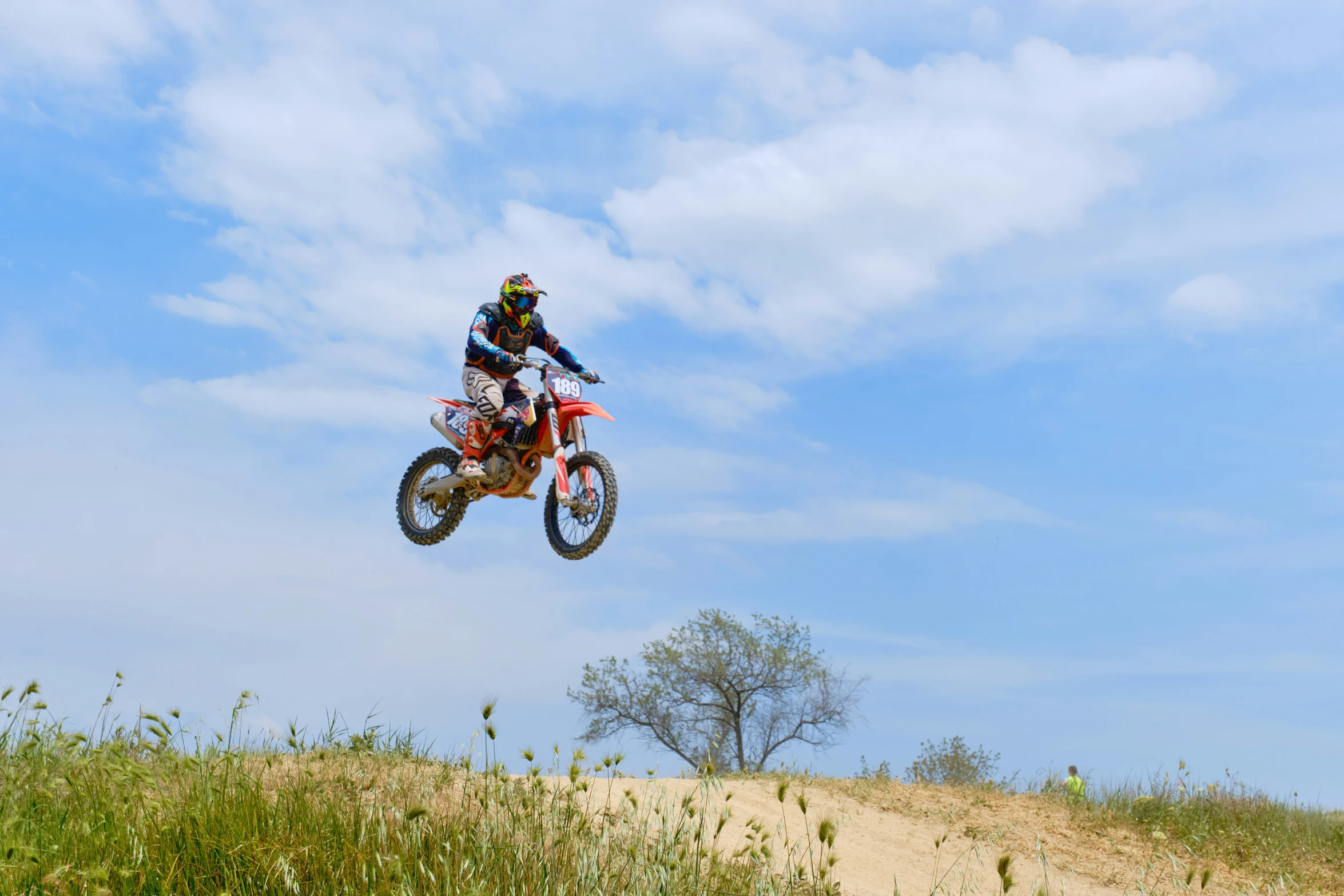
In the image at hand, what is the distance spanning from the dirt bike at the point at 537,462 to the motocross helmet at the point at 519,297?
0.83 metres

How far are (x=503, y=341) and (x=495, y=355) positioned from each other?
61 cm

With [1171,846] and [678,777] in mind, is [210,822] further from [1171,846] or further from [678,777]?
[1171,846]

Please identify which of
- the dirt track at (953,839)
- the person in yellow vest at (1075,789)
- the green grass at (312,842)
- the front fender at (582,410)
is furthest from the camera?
the person in yellow vest at (1075,789)

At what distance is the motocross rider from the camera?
39.8ft

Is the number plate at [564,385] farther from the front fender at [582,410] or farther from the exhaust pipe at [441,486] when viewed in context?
the exhaust pipe at [441,486]

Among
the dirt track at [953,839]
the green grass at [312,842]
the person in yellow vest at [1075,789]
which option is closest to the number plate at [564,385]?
the dirt track at [953,839]

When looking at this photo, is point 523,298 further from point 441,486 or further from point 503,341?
point 441,486

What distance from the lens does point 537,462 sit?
12.4m

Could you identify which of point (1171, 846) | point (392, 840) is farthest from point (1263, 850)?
point (392, 840)

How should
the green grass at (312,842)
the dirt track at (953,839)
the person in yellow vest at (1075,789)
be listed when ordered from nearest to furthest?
the green grass at (312,842) < the dirt track at (953,839) < the person in yellow vest at (1075,789)

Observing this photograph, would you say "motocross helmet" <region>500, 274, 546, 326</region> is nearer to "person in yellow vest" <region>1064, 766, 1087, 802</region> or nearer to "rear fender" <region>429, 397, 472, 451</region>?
"rear fender" <region>429, 397, 472, 451</region>

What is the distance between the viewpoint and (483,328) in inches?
484

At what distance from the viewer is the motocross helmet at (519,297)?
40.1 ft

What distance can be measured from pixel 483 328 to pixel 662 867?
8440 millimetres
